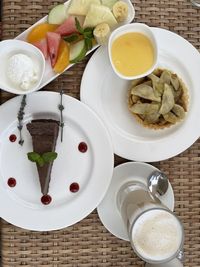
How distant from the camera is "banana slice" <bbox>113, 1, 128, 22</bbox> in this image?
5.00 feet

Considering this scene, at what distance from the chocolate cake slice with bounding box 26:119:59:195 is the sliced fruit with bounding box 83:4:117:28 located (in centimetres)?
30

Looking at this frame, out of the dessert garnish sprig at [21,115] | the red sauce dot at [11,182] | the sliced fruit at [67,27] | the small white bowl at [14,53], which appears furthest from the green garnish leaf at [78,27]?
the red sauce dot at [11,182]

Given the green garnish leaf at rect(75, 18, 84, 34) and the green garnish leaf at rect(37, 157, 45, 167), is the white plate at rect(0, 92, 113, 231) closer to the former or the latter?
the green garnish leaf at rect(37, 157, 45, 167)

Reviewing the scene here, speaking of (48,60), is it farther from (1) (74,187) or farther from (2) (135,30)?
(1) (74,187)

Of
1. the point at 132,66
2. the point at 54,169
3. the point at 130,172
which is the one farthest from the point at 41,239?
the point at 132,66

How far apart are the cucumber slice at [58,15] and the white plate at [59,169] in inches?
8.1

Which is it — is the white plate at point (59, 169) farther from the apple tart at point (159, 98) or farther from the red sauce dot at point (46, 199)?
the apple tart at point (159, 98)

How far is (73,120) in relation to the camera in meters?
1.58

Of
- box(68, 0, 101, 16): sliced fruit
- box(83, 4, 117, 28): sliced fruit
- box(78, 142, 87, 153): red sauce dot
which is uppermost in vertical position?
box(68, 0, 101, 16): sliced fruit

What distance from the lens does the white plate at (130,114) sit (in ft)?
5.16

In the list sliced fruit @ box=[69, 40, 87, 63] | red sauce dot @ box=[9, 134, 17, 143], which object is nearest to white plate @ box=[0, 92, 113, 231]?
red sauce dot @ box=[9, 134, 17, 143]

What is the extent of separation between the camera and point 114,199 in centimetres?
162

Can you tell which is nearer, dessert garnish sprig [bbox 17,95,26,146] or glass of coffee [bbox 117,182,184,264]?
glass of coffee [bbox 117,182,184,264]

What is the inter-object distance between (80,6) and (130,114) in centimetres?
34
